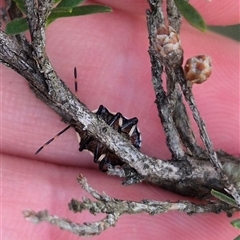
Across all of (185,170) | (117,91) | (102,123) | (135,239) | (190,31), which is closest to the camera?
(102,123)

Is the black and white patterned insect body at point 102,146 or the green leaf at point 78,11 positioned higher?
the green leaf at point 78,11

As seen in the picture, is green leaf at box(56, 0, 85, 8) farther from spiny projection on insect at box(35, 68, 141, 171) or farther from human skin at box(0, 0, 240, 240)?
human skin at box(0, 0, 240, 240)

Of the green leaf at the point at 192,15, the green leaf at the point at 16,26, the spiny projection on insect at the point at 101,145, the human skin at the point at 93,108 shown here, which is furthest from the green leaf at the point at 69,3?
the human skin at the point at 93,108

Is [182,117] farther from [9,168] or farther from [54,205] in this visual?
[9,168]

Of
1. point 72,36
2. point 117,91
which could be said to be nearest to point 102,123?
point 117,91

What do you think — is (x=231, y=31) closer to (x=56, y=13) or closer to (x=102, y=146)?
(x=102, y=146)

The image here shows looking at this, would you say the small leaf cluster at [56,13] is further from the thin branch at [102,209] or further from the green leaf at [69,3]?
the thin branch at [102,209]

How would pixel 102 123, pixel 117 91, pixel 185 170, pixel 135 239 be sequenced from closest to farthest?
pixel 102 123 < pixel 185 170 < pixel 135 239 < pixel 117 91
